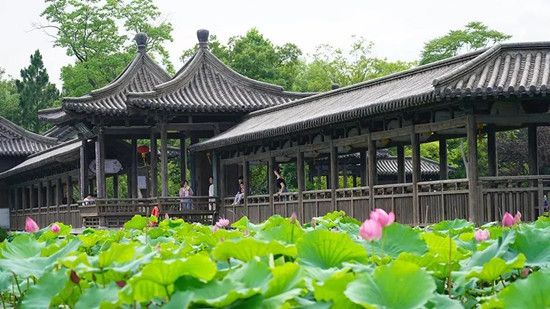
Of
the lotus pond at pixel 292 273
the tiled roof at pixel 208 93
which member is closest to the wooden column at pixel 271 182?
the tiled roof at pixel 208 93

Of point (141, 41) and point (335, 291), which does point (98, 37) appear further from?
point (335, 291)

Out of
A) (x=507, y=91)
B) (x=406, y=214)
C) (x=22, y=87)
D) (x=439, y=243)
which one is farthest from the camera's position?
(x=22, y=87)

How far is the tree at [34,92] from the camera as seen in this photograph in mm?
52250

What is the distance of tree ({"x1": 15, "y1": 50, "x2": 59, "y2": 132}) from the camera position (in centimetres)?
5225

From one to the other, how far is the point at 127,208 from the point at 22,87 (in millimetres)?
28739

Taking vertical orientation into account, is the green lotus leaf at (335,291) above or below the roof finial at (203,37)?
below

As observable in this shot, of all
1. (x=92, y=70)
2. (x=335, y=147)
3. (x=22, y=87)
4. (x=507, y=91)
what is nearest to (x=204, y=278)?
(x=507, y=91)

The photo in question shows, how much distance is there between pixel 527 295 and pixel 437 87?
12.5 meters

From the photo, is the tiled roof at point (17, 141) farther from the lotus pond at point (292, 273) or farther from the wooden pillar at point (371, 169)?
the lotus pond at point (292, 273)

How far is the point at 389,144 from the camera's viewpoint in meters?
20.4

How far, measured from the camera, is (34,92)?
5247 cm

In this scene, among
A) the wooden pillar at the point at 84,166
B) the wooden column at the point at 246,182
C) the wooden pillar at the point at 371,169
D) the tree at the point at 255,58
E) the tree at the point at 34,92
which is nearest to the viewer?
the wooden pillar at the point at 371,169

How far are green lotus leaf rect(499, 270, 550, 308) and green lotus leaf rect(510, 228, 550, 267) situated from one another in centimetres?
107

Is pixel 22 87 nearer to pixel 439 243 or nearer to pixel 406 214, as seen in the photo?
pixel 406 214
